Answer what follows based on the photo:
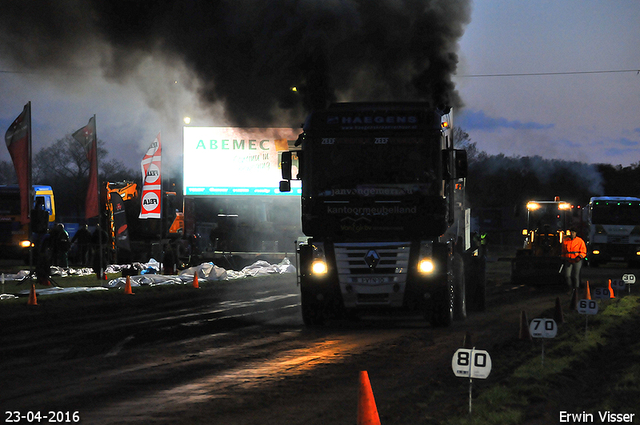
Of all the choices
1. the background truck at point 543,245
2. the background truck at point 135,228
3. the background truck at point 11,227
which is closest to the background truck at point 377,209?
the background truck at point 543,245

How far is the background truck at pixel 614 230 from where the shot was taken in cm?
3803

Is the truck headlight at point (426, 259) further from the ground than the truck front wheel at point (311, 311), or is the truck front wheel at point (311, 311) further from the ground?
the truck headlight at point (426, 259)

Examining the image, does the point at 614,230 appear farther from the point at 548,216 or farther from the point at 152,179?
the point at 152,179

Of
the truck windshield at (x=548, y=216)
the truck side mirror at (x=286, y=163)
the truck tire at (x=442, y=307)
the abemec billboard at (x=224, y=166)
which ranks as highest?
the abemec billboard at (x=224, y=166)

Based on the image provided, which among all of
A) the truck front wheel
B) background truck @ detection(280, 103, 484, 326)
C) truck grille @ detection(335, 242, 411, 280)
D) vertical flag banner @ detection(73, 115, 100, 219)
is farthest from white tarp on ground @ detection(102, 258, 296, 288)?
truck grille @ detection(335, 242, 411, 280)

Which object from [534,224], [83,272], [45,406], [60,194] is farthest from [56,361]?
[60,194]

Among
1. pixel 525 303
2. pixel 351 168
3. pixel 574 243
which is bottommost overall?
pixel 525 303

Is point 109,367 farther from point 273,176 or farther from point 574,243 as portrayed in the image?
point 273,176

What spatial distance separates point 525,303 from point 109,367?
1147 centimetres

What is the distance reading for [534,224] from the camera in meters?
28.2

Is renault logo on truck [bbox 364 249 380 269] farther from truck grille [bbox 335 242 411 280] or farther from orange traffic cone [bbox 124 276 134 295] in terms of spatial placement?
orange traffic cone [bbox 124 276 134 295]

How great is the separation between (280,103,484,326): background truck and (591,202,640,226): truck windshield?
28068 millimetres

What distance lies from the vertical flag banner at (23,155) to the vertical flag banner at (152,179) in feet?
20.7

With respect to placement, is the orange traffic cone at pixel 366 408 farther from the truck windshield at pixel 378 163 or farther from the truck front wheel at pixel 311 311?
the truck front wheel at pixel 311 311
